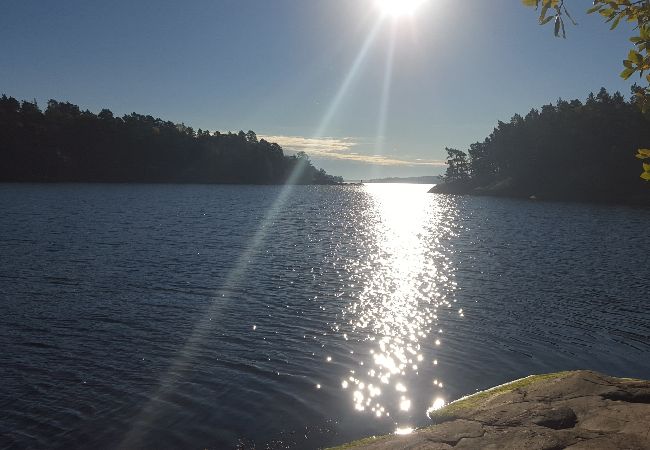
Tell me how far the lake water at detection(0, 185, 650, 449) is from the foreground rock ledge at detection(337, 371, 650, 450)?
299 cm

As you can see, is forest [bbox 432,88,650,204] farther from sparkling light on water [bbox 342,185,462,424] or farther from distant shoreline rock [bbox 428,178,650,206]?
sparkling light on water [bbox 342,185,462,424]

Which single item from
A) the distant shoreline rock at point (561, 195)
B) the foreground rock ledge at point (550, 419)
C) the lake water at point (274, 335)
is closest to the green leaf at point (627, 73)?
the foreground rock ledge at point (550, 419)

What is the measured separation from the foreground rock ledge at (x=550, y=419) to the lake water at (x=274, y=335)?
9.81 ft

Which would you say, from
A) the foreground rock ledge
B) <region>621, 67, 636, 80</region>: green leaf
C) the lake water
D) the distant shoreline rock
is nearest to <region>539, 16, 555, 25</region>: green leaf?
<region>621, 67, 636, 80</region>: green leaf

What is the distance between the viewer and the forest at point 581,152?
146 m

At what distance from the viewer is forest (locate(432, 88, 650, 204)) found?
14551cm

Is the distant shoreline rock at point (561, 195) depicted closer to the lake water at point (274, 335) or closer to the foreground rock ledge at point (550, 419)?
the lake water at point (274, 335)

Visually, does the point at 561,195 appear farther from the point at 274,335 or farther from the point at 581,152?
the point at 274,335

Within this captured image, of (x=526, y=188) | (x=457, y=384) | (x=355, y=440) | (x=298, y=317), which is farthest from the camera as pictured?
(x=526, y=188)

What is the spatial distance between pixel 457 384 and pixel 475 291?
636 inches

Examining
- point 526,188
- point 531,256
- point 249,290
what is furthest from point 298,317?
point 526,188

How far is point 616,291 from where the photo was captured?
105ft

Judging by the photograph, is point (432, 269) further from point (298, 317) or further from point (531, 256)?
point (298, 317)

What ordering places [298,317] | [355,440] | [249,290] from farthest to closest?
[249,290], [298,317], [355,440]
